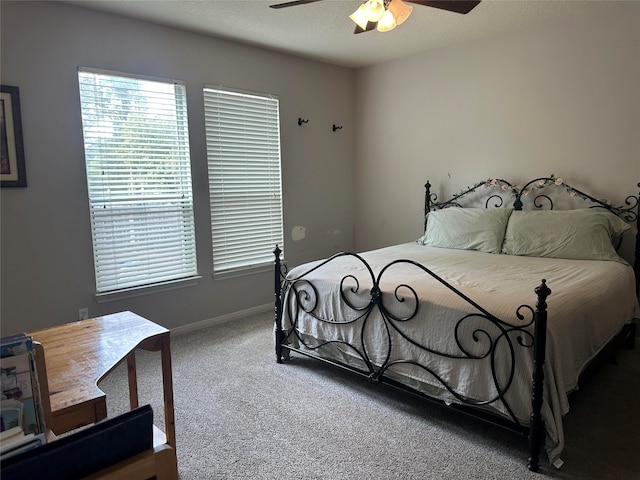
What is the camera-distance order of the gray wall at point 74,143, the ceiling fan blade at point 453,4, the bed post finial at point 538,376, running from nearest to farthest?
the bed post finial at point 538,376
the ceiling fan blade at point 453,4
the gray wall at point 74,143

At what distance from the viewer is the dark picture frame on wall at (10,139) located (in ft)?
8.67

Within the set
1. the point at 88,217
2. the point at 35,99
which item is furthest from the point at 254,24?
the point at 88,217

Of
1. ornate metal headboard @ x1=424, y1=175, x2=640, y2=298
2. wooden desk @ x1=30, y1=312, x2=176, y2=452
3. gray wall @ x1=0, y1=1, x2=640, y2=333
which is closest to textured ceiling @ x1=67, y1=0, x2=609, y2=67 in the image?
gray wall @ x1=0, y1=1, x2=640, y2=333

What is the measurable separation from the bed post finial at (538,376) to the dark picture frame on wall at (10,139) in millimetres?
3108

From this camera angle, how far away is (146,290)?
11.1 ft

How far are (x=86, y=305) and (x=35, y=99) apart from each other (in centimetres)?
146

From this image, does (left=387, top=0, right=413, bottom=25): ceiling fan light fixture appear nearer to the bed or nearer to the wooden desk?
the bed

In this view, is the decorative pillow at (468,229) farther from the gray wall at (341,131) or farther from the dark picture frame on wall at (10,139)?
the dark picture frame on wall at (10,139)

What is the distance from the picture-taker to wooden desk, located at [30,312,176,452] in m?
1.28

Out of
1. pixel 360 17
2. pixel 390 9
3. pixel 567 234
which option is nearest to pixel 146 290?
pixel 360 17

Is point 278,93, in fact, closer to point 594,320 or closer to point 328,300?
point 328,300

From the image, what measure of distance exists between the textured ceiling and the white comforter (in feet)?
6.16

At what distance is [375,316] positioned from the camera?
2361 mm

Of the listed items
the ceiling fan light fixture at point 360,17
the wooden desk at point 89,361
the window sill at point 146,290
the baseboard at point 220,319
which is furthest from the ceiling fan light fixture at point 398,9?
the baseboard at point 220,319
